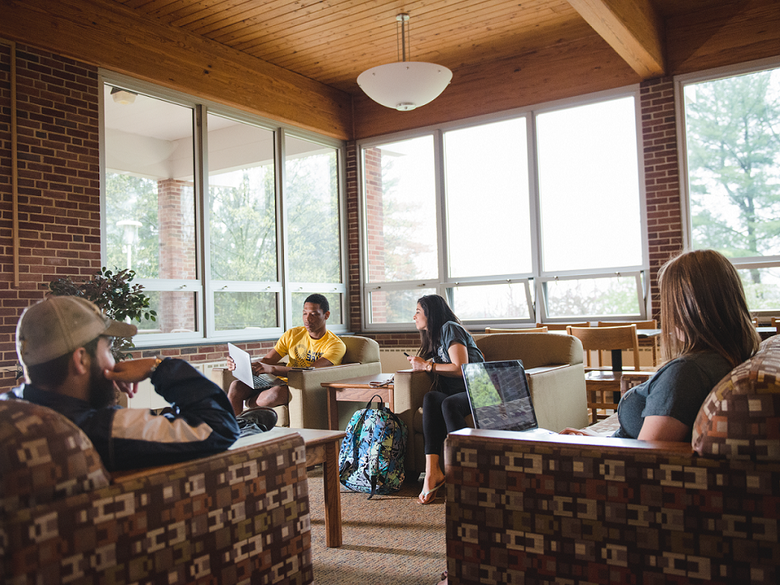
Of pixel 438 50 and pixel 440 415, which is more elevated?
pixel 438 50

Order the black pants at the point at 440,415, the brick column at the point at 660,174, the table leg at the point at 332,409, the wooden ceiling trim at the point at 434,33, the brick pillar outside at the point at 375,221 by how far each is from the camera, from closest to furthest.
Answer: the black pants at the point at 440,415 < the table leg at the point at 332,409 < the wooden ceiling trim at the point at 434,33 < the brick column at the point at 660,174 < the brick pillar outside at the point at 375,221

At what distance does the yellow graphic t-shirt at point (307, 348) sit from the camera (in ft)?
13.8

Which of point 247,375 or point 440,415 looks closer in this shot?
point 440,415

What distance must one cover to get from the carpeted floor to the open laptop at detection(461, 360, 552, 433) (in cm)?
60

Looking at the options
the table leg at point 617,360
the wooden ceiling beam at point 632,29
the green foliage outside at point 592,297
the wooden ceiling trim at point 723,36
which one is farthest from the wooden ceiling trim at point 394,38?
the table leg at point 617,360

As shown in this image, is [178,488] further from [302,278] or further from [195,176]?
[302,278]

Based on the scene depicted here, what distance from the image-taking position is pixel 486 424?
211 centimetres

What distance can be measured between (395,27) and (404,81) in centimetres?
133

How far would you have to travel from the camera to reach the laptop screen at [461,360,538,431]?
2.14 meters

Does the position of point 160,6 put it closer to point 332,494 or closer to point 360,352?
point 360,352

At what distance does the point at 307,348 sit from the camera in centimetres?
434

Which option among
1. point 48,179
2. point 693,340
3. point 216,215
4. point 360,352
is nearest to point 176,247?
point 216,215

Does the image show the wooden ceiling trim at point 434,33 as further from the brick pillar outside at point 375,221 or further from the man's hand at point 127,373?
the man's hand at point 127,373

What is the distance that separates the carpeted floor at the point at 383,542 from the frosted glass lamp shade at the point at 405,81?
2714 mm
